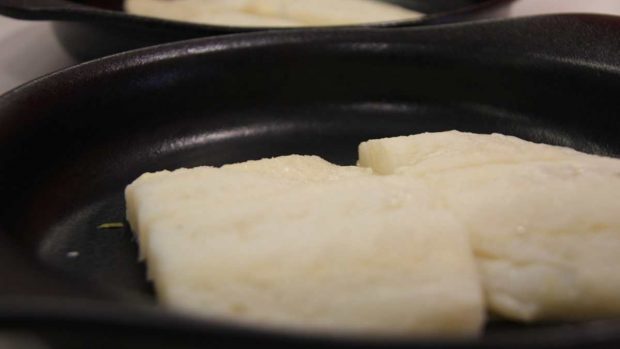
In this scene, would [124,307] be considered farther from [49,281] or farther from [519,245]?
[519,245]

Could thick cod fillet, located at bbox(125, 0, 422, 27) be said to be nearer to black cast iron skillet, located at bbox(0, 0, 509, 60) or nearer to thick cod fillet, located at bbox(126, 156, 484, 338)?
black cast iron skillet, located at bbox(0, 0, 509, 60)

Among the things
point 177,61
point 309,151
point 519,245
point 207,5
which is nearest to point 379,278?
point 519,245

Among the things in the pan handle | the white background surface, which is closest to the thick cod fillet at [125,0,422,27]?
the white background surface

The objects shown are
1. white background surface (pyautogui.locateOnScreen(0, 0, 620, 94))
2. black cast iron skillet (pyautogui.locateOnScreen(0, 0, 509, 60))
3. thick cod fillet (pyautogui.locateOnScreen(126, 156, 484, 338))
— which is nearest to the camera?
thick cod fillet (pyautogui.locateOnScreen(126, 156, 484, 338))

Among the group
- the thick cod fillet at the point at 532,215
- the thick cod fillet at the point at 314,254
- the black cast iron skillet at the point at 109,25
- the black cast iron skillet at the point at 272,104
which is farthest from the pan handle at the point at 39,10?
the thick cod fillet at the point at 532,215

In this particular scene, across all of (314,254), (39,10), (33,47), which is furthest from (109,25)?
(314,254)

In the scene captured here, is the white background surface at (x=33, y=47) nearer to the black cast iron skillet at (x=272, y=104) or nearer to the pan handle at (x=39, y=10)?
the pan handle at (x=39, y=10)
